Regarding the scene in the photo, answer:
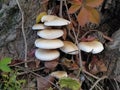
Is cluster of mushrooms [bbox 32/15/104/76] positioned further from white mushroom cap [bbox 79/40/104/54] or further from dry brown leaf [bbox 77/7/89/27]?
dry brown leaf [bbox 77/7/89/27]

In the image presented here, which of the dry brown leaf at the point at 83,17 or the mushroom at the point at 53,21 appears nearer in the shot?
the mushroom at the point at 53,21

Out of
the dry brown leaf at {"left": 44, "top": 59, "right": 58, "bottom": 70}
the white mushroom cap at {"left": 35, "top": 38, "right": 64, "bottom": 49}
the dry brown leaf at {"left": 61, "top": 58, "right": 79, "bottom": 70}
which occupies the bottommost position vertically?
the dry brown leaf at {"left": 61, "top": 58, "right": 79, "bottom": 70}

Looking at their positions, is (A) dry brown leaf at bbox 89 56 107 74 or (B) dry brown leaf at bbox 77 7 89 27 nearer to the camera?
(B) dry brown leaf at bbox 77 7 89 27

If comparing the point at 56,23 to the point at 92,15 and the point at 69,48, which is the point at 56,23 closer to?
the point at 69,48

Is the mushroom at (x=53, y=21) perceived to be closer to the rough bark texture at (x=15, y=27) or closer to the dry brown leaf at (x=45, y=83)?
the rough bark texture at (x=15, y=27)

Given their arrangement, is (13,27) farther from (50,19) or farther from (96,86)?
(96,86)

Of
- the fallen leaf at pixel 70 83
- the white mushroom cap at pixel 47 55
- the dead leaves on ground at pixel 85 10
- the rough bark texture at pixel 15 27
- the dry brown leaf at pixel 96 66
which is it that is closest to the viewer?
the fallen leaf at pixel 70 83

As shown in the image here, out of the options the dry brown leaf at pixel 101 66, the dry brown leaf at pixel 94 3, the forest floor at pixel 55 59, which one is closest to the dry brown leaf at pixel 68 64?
the forest floor at pixel 55 59

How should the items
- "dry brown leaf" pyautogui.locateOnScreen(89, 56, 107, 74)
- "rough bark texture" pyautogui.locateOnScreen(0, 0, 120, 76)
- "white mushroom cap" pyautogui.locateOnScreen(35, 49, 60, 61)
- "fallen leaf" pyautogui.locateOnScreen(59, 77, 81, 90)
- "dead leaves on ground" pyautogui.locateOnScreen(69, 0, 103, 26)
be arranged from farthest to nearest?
1. "rough bark texture" pyautogui.locateOnScreen(0, 0, 120, 76)
2. "dry brown leaf" pyautogui.locateOnScreen(89, 56, 107, 74)
3. "dead leaves on ground" pyautogui.locateOnScreen(69, 0, 103, 26)
4. "white mushroom cap" pyautogui.locateOnScreen(35, 49, 60, 61)
5. "fallen leaf" pyautogui.locateOnScreen(59, 77, 81, 90)

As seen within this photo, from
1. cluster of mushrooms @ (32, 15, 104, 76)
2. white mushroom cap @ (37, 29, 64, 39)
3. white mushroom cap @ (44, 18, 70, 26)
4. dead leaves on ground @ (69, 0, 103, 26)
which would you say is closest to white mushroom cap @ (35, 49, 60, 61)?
cluster of mushrooms @ (32, 15, 104, 76)
